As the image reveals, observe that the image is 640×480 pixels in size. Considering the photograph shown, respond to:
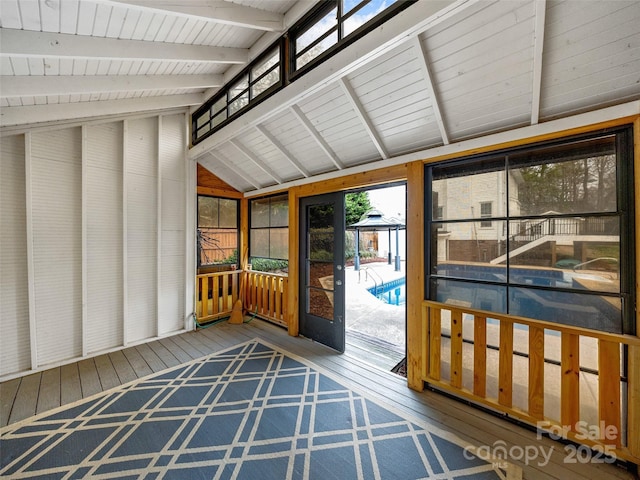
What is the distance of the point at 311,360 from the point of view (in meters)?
2.90

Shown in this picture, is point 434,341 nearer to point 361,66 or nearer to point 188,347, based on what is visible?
point 361,66

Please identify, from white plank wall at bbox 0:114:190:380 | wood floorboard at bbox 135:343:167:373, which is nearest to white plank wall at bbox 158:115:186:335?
white plank wall at bbox 0:114:190:380

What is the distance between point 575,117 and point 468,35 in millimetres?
927

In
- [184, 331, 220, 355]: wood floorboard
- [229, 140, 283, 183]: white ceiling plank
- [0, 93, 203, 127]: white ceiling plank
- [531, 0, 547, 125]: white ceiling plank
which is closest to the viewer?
[531, 0, 547, 125]: white ceiling plank

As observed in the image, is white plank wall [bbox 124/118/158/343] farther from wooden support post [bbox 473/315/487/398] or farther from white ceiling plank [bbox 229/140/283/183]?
wooden support post [bbox 473/315/487/398]

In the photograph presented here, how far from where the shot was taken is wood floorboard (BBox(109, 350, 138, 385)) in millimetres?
2536

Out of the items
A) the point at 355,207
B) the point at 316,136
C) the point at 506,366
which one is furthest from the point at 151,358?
the point at 355,207

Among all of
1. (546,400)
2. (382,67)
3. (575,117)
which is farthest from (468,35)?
(546,400)

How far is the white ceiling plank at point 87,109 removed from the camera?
230 cm

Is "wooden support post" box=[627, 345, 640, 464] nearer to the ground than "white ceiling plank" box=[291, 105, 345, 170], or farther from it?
nearer to the ground

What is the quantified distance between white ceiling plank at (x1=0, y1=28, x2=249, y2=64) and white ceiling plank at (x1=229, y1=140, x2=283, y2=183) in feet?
3.29

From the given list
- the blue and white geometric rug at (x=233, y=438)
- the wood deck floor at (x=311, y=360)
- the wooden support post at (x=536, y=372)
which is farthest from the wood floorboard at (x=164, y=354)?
the wooden support post at (x=536, y=372)

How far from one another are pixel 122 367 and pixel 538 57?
14.7ft

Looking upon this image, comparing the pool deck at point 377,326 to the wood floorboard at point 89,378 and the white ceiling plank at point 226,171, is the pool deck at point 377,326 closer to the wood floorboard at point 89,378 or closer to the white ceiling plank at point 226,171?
the wood floorboard at point 89,378
